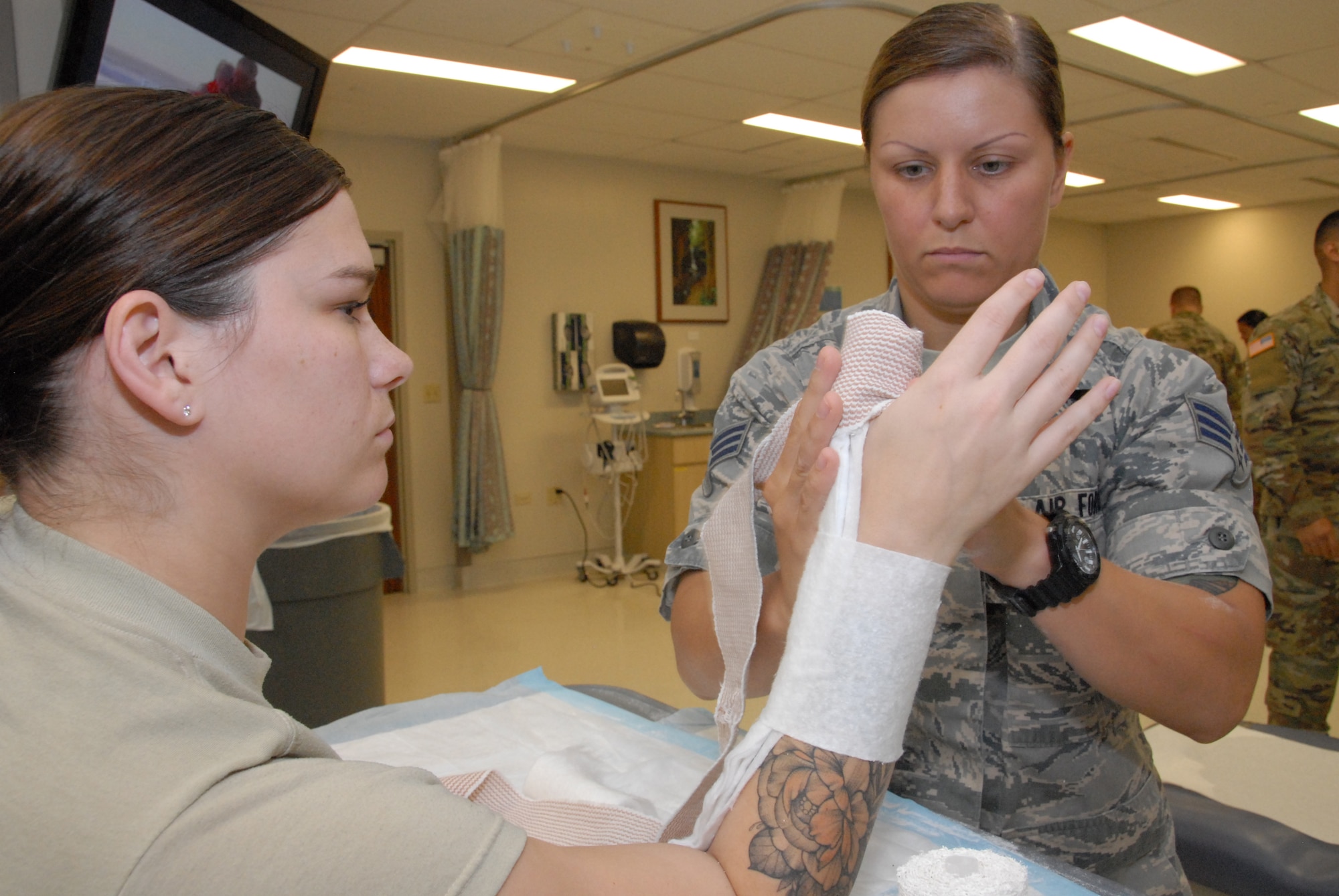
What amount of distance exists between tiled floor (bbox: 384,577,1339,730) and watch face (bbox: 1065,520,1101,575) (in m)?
2.70

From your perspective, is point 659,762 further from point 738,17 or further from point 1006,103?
point 738,17

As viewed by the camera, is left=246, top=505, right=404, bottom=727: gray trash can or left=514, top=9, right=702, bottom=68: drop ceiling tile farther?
left=514, top=9, right=702, bottom=68: drop ceiling tile

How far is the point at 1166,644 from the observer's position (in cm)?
96

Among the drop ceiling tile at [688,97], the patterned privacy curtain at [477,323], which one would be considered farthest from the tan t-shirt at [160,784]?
the patterned privacy curtain at [477,323]

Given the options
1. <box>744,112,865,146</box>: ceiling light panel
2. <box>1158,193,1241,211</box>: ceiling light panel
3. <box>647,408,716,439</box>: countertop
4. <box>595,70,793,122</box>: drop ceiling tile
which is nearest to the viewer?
<box>595,70,793,122</box>: drop ceiling tile

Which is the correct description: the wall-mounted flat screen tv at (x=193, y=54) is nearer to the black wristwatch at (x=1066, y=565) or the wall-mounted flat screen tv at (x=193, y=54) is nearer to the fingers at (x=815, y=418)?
the fingers at (x=815, y=418)

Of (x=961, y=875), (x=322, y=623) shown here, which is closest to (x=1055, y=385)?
(x=961, y=875)

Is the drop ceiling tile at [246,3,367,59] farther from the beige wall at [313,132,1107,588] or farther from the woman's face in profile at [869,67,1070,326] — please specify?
the woman's face in profile at [869,67,1070,326]

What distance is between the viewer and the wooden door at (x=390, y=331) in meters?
5.95

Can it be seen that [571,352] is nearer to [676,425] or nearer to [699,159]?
[676,425]

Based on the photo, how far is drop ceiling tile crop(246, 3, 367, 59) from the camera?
12.5ft

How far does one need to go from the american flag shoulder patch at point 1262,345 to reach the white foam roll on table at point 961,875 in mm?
3193

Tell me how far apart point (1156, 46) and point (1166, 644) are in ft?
15.6

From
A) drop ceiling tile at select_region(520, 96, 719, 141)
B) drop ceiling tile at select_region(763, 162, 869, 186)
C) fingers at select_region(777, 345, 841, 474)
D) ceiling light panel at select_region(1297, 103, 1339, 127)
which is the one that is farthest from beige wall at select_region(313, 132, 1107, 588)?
fingers at select_region(777, 345, 841, 474)
